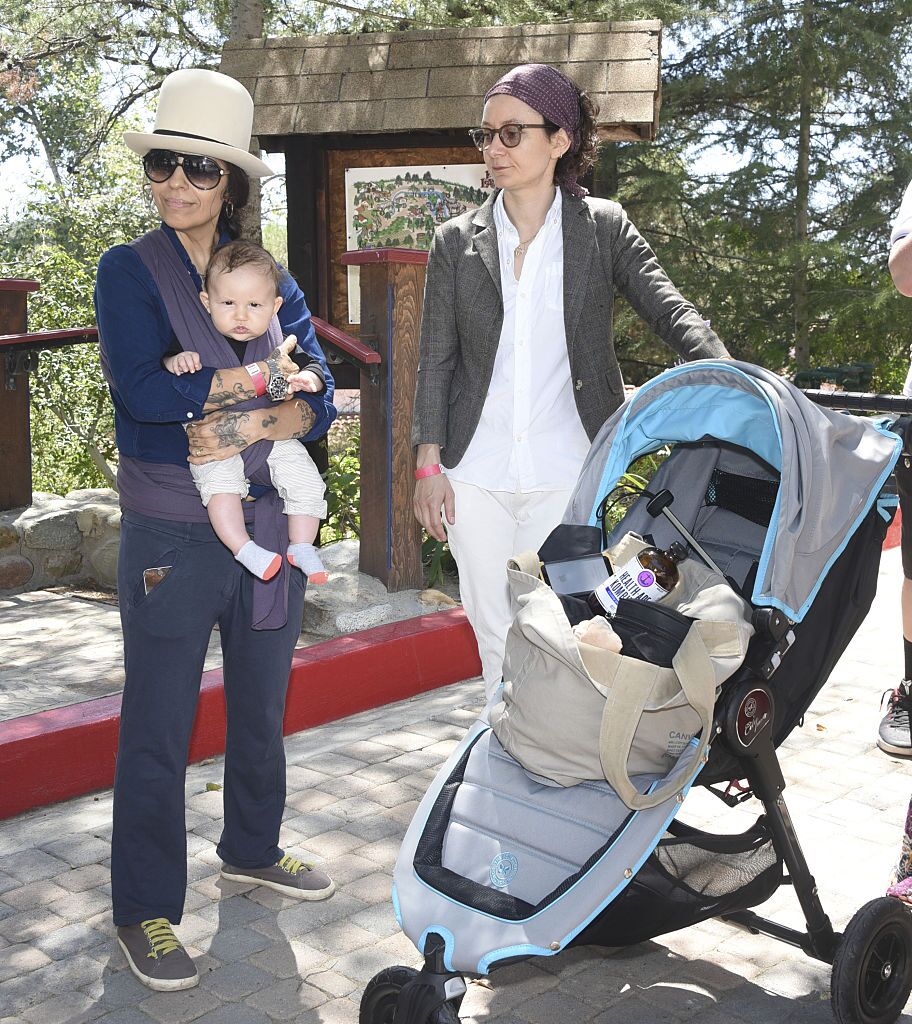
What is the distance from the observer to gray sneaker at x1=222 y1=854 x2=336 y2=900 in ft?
10.8

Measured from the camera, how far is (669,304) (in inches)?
128

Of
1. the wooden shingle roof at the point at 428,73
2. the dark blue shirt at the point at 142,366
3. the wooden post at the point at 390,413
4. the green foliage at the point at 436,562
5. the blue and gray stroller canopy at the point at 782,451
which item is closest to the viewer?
the blue and gray stroller canopy at the point at 782,451

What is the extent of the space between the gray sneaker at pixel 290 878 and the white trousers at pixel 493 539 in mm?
711

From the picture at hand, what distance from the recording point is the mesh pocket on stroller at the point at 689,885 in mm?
2408

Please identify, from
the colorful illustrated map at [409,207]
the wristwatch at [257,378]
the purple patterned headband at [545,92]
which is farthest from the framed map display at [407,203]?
the wristwatch at [257,378]

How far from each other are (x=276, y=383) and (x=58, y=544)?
396cm

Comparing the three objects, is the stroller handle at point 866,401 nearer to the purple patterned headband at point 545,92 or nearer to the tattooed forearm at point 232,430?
the purple patterned headband at point 545,92

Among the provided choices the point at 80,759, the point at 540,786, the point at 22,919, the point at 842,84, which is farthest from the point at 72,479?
the point at 842,84

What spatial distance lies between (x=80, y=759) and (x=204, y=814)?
0.51 m

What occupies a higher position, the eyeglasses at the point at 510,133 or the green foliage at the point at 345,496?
the eyeglasses at the point at 510,133

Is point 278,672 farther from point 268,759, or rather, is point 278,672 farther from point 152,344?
point 152,344

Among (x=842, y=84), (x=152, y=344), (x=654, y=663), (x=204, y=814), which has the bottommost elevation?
(x=204, y=814)

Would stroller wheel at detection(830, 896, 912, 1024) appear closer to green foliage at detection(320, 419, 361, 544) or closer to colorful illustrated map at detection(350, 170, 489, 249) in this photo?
green foliage at detection(320, 419, 361, 544)

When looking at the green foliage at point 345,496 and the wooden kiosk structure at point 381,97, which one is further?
the wooden kiosk structure at point 381,97
